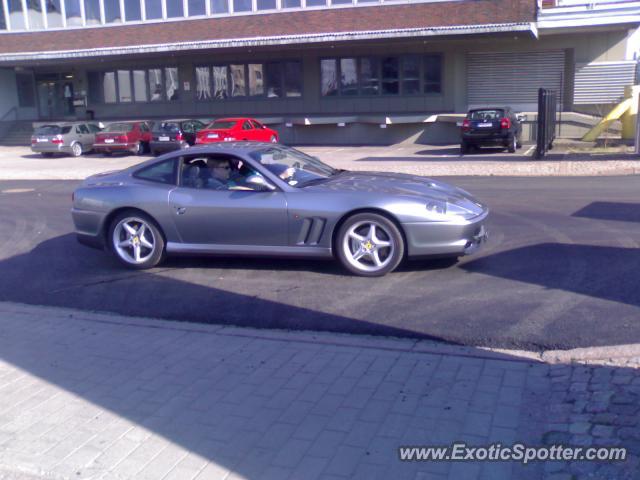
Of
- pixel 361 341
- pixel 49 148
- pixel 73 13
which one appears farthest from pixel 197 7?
pixel 361 341

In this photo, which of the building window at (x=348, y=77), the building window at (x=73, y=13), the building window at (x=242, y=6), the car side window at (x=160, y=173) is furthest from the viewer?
the building window at (x=73, y=13)

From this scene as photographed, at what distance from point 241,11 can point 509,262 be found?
28407 mm

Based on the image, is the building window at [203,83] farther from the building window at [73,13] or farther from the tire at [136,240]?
the tire at [136,240]

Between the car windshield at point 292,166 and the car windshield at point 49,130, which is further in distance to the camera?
the car windshield at point 49,130

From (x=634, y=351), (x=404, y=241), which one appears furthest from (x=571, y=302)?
(x=404, y=241)

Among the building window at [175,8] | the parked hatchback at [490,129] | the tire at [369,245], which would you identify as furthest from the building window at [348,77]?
the tire at [369,245]

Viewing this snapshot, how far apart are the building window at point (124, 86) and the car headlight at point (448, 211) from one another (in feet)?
108

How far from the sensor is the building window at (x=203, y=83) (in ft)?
118

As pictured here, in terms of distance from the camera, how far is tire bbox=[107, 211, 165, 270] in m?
8.55

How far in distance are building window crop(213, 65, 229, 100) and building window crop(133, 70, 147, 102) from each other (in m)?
4.04

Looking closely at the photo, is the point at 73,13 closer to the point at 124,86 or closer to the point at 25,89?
the point at 124,86

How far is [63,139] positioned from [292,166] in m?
23.5

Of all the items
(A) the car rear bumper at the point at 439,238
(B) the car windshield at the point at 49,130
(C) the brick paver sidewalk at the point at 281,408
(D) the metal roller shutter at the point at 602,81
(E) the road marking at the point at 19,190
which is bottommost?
(E) the road marking at the point at 19,190

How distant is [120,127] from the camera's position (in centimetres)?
2989
